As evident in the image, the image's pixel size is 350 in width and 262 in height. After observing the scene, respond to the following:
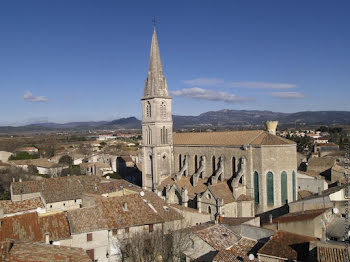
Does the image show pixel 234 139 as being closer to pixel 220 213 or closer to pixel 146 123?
pixel 220 213

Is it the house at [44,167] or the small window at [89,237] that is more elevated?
the small window at [89,237]

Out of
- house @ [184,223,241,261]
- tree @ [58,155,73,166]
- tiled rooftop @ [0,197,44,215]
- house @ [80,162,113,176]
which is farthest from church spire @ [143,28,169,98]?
tree @ [58,155,73,166]

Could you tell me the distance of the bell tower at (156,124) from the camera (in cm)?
4866

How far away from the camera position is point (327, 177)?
2259 inches

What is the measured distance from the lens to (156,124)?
48531 mm

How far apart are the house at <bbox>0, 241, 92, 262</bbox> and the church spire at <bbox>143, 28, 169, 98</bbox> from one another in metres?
35.0

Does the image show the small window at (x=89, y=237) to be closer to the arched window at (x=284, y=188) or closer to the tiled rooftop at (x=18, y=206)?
the tiled rooftop at (x=18, y=206)

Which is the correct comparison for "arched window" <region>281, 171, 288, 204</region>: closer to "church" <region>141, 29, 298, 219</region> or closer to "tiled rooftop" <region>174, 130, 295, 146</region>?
"church" <region>141, 29, 298, 219</region>

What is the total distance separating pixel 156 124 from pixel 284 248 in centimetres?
3045

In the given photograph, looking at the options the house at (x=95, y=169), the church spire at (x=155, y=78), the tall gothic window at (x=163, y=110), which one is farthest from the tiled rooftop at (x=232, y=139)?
the house at (x=95, y=169)

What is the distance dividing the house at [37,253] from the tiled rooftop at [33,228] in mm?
9296

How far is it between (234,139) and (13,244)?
31.9m

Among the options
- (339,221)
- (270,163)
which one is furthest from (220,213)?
(339,221)

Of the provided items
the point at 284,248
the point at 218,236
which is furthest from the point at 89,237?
the point at 284,248
